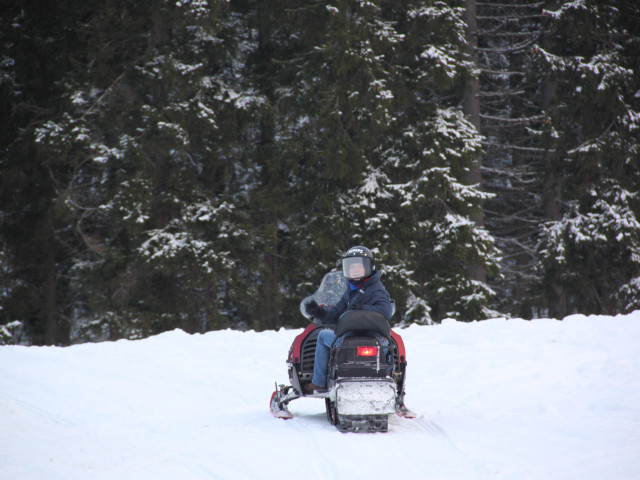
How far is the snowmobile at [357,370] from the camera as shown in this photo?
5.34m

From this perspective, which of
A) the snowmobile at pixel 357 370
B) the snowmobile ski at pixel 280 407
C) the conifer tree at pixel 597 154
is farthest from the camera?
the conifer tree at pixel 597 154

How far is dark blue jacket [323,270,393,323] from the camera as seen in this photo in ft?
19.2

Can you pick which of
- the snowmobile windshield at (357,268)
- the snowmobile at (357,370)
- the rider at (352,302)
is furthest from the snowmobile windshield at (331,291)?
the snowmobile windshield at (357,268)

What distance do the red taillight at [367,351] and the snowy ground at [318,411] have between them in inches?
25.8

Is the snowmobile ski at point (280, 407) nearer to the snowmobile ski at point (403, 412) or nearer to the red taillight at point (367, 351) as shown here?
the snowmobile ski at point (403, 412)

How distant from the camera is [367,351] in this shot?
218 inches

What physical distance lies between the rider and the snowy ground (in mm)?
545

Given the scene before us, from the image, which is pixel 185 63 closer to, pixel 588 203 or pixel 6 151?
pixel 6 151

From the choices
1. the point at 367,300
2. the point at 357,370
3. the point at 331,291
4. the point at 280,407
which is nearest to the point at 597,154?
the point at 331,291

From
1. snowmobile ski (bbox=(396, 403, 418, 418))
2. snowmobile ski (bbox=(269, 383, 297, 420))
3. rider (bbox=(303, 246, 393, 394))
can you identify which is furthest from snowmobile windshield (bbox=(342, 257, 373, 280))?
snowmobile ski (bbox=(269, 383, 297, 420))

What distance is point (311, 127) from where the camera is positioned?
57.2 ft

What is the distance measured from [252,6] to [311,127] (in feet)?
13.8

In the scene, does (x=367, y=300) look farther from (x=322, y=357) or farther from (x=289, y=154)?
→ (x=289, y=154)

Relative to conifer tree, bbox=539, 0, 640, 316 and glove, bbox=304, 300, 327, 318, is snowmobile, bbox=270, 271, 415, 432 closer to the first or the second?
glove, bbox=304, 300, 327, 318
